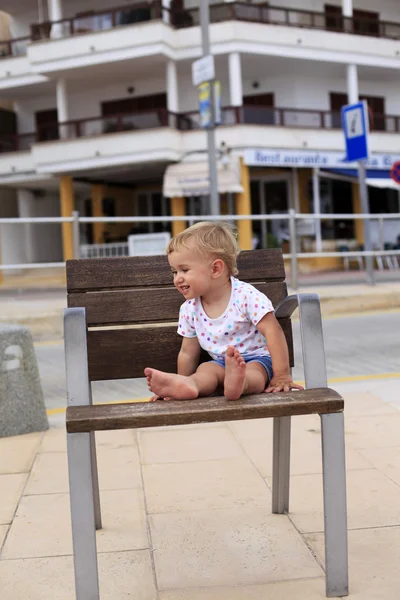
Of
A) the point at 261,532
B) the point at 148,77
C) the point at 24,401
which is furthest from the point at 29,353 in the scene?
the point at 148,77

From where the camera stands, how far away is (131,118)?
953 inches

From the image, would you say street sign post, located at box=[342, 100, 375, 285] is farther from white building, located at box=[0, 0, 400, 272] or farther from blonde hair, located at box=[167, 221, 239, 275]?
blonde hair, located at box=[167, 221, 239, 275]

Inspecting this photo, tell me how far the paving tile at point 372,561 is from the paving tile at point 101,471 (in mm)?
1133

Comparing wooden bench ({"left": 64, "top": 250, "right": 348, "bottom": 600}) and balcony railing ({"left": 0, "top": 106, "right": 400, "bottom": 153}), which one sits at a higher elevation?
balcony railing ({"left": 0, "top": 106, "right": 400, "bottom": 153})

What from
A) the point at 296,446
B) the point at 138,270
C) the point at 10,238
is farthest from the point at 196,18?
the point at 138,270

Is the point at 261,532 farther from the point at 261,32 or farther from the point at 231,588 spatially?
the point at 261,32

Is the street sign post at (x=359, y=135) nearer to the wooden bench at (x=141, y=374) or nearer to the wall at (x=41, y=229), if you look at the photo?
the wooden bench at (x=141, y=374)

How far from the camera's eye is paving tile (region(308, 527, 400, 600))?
2.38m

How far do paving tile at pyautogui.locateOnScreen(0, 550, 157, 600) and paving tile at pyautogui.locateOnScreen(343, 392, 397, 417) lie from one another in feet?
8.11

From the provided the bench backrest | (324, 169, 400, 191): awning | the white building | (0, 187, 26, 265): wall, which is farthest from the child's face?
(0, 187, 26, 265): wall

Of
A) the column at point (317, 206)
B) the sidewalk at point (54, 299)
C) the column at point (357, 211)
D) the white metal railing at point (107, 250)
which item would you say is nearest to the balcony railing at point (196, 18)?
the column at point (317, 206)

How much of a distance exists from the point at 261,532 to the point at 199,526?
0.25 metres

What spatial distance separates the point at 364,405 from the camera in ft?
16.9

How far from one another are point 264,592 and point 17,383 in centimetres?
255
